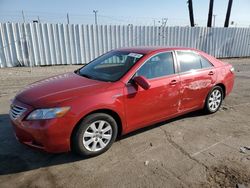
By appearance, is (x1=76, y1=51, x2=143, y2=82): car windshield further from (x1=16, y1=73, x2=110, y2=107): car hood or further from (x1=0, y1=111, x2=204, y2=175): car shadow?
(x1=0, y1=111, x2=204, y2=175): car shadow

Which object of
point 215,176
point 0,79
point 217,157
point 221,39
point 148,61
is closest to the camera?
point 215,176

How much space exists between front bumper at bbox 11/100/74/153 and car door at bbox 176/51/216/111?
2296mm

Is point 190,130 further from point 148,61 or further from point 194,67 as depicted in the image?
point 148,61

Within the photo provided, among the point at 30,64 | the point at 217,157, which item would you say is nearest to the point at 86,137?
the point at 217,157

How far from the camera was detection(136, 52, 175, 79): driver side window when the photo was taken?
145 inches

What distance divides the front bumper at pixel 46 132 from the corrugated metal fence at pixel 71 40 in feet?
29.7

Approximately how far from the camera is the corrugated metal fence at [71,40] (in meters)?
11.0

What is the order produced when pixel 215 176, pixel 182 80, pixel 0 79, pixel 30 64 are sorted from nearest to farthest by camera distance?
pixel 215 176 < pixel 182 80 < pixel 0 79 < pixel 30 64

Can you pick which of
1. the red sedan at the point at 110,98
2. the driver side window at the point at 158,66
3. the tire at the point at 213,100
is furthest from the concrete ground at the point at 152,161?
the driver side window at the point at 158,66

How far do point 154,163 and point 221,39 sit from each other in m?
16.3

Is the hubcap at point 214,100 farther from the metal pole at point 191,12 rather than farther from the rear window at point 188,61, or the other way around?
the metal pole at point 191,12

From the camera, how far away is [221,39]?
1692 cm

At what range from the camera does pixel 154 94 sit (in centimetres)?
370

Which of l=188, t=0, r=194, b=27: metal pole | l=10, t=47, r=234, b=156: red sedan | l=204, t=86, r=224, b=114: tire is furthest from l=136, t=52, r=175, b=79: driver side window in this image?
l=188, t=0, r=194, b=27: metal pole
